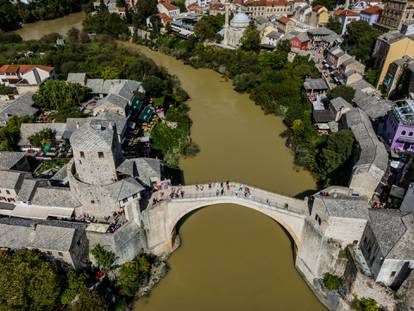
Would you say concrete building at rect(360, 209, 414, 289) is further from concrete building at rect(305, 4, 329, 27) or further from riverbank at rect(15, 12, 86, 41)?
riverbank at rect(15, 12, 86, 41)

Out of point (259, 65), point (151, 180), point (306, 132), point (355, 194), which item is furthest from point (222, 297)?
point (259, 65)

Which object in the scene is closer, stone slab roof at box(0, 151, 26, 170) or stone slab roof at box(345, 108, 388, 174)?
stone slab roof at box(345, 108, 388, 174)

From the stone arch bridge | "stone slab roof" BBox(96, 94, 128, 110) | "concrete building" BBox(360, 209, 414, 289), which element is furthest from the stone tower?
"concrete building" BBox(360, 209, 414, 289)

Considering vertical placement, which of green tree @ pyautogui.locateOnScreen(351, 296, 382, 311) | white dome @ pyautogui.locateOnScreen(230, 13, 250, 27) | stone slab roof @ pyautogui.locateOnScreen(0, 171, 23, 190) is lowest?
green tree @ pyautogui.locateOnScreen(351, 296, 382, 311)

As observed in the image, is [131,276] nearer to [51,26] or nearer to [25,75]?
[25,75]

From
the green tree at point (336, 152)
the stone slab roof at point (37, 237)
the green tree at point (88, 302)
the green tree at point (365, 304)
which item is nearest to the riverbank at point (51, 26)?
the stone slab roof at point (37, 237)

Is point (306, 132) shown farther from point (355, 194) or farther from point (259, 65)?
point (259, 65)

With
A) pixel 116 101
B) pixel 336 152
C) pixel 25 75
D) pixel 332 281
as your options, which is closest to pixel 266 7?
pixel 116 101
